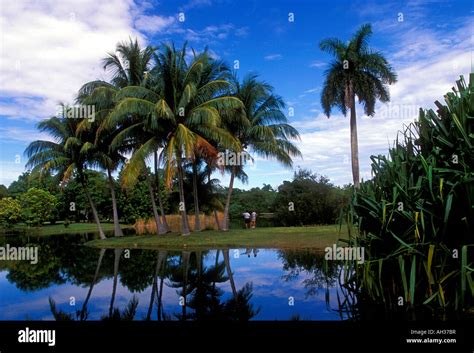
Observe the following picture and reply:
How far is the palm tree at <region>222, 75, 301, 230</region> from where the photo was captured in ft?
73.9

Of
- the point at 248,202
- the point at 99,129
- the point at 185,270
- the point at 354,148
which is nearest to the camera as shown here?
the point at 185,270

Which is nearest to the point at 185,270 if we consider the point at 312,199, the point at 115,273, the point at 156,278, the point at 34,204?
the point at 156,278

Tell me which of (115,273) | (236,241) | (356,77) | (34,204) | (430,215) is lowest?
(115,273)

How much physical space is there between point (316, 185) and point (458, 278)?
21902mm

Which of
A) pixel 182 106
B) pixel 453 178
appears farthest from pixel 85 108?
pixel 453 178

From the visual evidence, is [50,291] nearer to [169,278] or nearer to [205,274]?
[169,278]

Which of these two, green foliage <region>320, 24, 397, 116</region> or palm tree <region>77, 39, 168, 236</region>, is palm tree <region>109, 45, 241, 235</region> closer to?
palm tree <region>77, 39, 168, 236</region>

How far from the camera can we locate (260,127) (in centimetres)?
2208

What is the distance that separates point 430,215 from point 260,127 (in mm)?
16700

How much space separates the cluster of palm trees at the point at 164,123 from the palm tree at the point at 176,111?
46 millimetres

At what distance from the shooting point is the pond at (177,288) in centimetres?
677

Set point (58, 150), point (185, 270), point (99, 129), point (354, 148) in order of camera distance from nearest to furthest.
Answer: point (185, 270) → point (99, 129) → point (58, 150) → point (354, 148)

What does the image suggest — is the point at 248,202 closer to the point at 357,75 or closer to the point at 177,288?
the point at 357,75

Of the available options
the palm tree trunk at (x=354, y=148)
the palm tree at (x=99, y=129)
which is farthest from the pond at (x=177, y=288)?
the palm tree trunk at (x=354, y=148)
